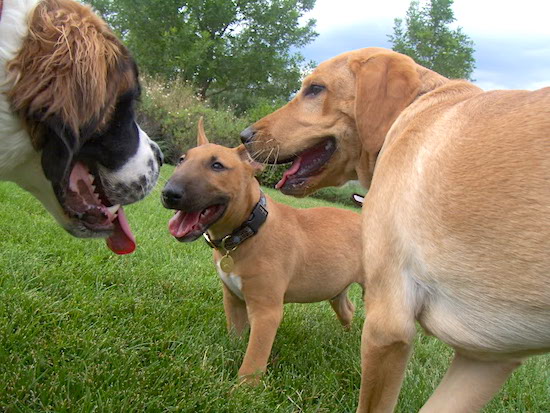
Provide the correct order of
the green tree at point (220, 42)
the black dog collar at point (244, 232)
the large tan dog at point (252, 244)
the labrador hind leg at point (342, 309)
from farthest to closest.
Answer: the green tree at point (220, 42) → the labrador hind leg at point (342, 309) → the black dog collar at point (244, 232) → the large tan dog at point (252, 244)

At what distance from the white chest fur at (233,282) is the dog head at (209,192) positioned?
35cm

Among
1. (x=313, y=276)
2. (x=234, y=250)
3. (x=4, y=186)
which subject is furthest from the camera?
(x=4, y=186)

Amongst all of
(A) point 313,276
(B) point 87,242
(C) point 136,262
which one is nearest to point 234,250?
(A) point 313,276

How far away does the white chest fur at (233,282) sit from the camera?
354 centimetres

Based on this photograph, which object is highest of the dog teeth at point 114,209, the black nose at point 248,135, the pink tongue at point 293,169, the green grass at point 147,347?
the black nose at point 248,135

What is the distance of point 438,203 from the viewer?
2.01 metres

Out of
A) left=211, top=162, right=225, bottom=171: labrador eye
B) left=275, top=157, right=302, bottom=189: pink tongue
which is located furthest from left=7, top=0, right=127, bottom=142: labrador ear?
left=211, top=162, right=225, bottom=171: labrador eye

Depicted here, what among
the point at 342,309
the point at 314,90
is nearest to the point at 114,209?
the point at 314,90

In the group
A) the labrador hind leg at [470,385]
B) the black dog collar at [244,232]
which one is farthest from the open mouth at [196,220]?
the labrador hind leg at [470,385]

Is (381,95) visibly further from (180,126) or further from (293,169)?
(180,126)

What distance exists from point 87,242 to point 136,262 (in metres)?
0.47

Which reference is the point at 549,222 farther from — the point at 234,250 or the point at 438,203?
the point at 234,250

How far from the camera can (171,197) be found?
3.52m

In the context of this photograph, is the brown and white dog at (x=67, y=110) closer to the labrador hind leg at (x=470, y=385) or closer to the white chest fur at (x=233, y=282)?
the white chest fur at (x=233, y=282)
